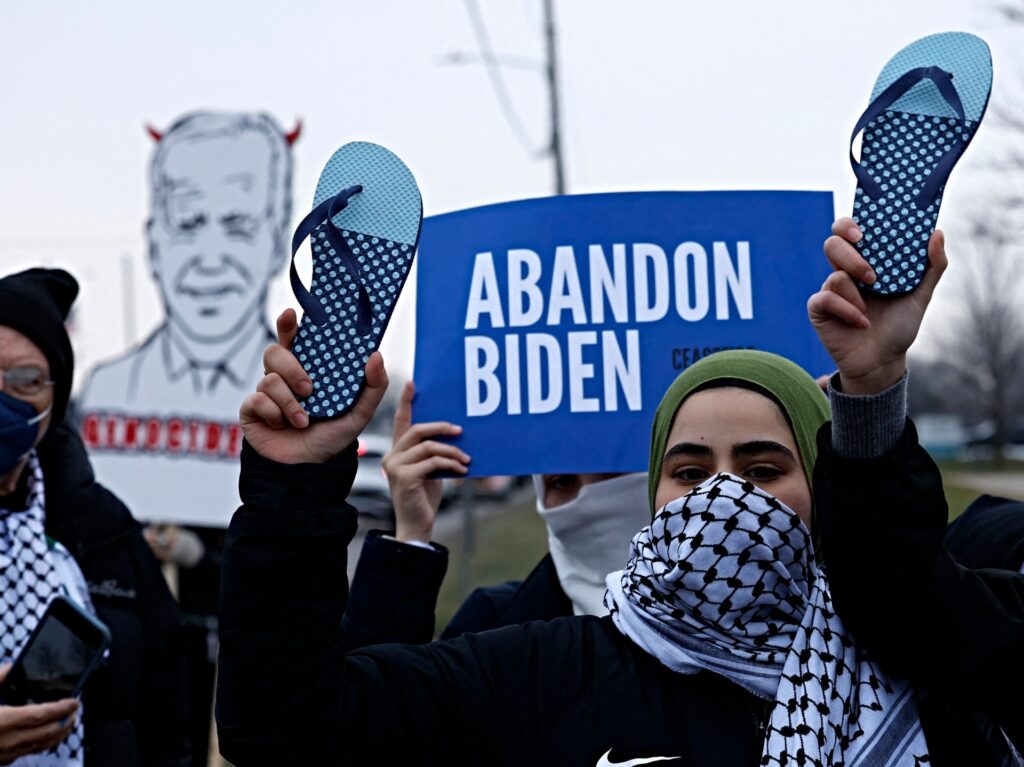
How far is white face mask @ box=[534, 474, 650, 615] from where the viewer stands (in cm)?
299

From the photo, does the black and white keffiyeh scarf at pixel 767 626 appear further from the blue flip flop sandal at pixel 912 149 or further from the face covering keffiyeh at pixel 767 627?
the blue flip flop sandal at pixel 912 149

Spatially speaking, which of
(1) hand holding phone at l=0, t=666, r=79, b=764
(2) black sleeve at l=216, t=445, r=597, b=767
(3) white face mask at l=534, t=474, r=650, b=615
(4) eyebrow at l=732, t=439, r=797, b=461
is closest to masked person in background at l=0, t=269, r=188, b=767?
(1) hand holding phone at l=0, t=666, r=79, b=764

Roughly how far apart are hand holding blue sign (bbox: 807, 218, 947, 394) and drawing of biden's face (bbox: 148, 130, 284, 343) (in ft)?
13.2

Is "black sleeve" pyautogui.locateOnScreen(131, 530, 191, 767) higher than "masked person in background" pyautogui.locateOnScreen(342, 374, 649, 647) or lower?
lower

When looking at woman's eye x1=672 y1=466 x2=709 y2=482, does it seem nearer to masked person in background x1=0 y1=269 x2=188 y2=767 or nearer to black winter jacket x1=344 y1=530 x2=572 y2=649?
black winter jacket x1=344 y1=530 x2=572 y2=649

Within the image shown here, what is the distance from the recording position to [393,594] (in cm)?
264

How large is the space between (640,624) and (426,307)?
1.42 meters

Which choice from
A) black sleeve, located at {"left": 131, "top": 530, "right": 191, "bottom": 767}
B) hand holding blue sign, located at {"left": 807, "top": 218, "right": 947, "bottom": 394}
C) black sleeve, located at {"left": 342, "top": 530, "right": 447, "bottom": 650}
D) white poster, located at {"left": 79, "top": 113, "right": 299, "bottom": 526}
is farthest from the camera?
white poster, located at {"left": 79, "top": 113, "right": 299, "bottom": 526}

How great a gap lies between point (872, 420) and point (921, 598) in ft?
0.87

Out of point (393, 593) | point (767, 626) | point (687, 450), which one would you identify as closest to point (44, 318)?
point (393, 593)

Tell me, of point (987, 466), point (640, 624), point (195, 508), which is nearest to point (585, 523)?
point (640, 624)

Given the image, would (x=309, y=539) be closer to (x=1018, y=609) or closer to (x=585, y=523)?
(x=1018, y=609)

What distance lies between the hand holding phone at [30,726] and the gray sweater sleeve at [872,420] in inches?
72.5

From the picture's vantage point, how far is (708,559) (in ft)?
6.20
